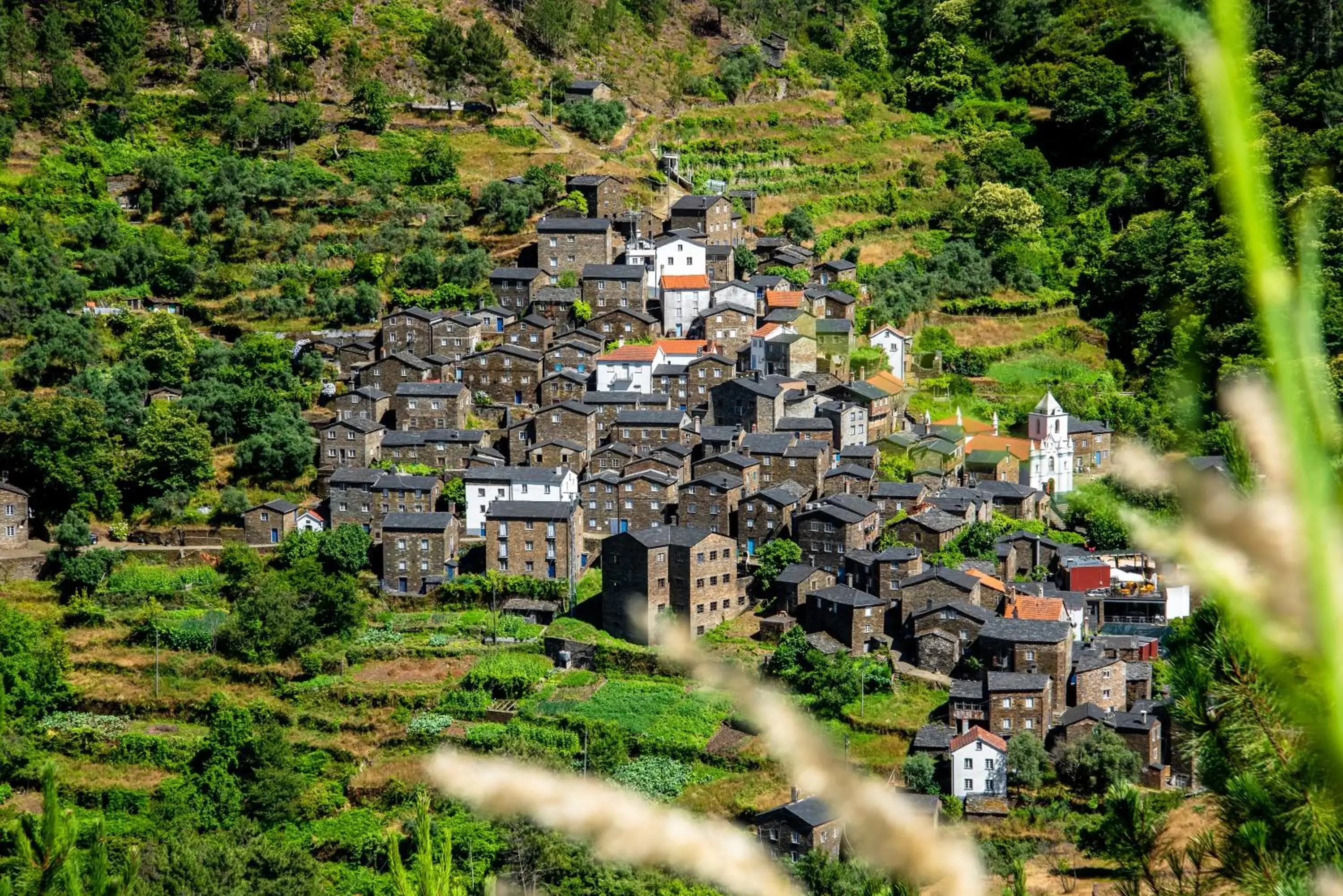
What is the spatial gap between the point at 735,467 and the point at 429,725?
8.14 m

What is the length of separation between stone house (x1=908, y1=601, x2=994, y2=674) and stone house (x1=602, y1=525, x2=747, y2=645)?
3792 millimetres

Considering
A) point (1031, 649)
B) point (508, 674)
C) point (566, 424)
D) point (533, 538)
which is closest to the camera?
point (1031, 649)

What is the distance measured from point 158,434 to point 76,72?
19620 mm

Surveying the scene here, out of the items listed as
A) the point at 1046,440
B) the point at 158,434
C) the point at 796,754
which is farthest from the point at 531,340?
the point at 796,754

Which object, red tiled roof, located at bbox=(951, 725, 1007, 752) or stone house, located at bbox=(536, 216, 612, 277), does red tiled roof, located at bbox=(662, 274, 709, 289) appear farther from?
red tiled roof, located at bbox=(951, 725, 1007, 752)

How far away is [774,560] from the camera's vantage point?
102 feet

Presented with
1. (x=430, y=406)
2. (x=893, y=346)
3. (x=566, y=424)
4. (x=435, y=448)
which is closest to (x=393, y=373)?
(x=430, y=406)

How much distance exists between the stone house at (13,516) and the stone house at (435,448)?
24.5ft

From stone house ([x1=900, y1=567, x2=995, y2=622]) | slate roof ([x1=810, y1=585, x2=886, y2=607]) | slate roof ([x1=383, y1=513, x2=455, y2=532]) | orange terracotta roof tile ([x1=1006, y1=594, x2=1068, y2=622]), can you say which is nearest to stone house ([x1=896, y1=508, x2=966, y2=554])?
stone house ([x1=900, y1=567, x2=995, y2=622])

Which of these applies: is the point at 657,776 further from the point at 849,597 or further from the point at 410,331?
the point at 410,331

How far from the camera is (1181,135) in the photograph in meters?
47.7

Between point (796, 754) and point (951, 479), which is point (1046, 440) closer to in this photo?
point (951, 479)

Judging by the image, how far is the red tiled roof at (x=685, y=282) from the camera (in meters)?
39.3

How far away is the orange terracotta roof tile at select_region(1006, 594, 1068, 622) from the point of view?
28484mm
